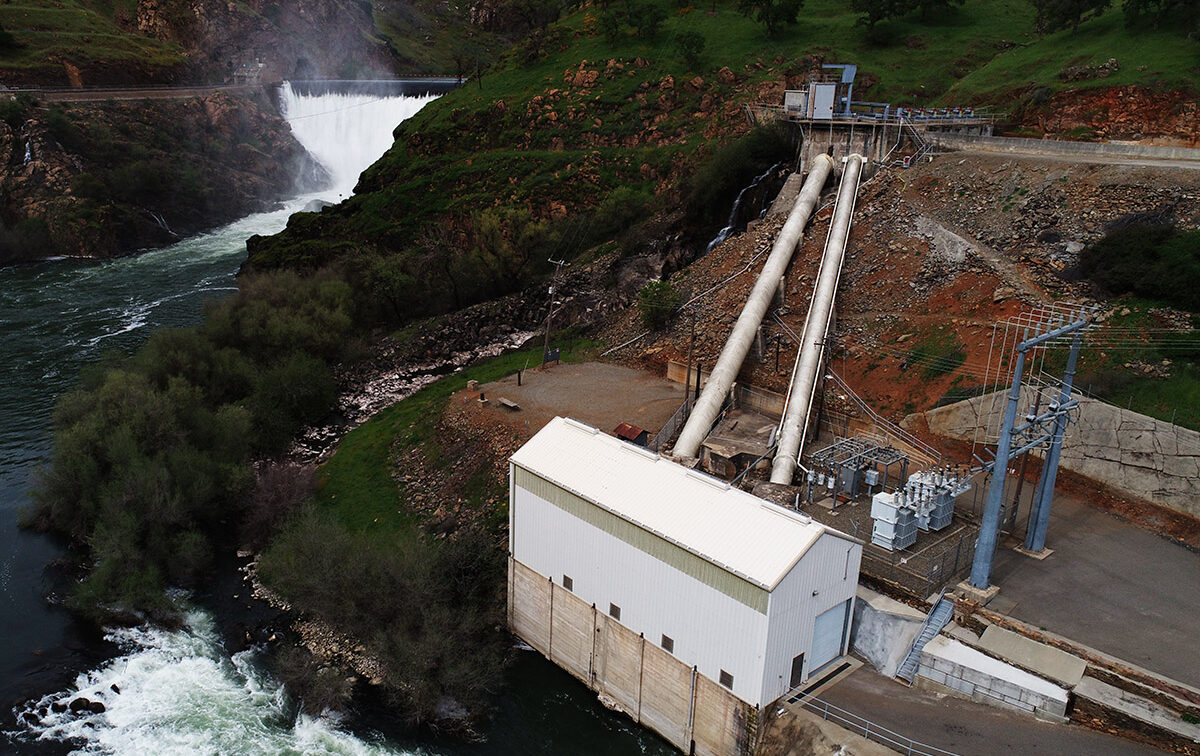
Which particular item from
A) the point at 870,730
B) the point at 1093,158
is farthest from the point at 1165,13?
the point at 870,730

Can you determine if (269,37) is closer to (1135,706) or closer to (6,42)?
(6,42)

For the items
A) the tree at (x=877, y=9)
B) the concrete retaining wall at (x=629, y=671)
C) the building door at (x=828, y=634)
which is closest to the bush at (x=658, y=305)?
the concrete retaining wall at (x=629, y=671)

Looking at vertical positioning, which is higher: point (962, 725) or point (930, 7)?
point (930, 7)

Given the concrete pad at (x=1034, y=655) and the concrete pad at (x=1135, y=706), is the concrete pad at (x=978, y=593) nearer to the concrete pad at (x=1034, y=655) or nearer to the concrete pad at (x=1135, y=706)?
the concrete pad at (x=1034, y=655)

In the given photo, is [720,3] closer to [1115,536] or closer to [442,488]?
[442,488]

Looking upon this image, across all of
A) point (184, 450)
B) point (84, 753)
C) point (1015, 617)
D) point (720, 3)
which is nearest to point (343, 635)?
point (84, 753)
